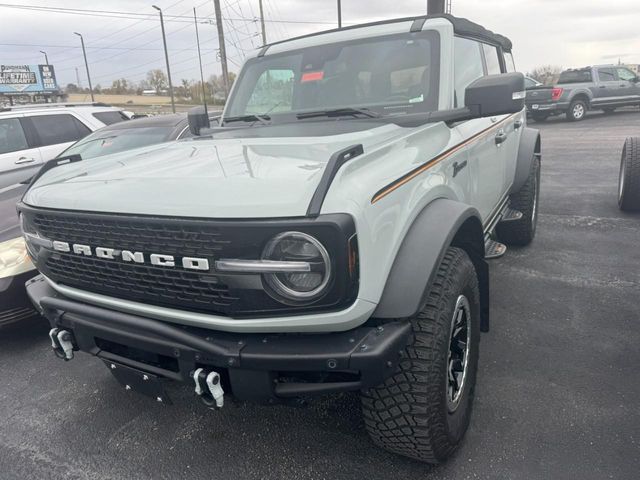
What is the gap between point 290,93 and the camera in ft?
10.7

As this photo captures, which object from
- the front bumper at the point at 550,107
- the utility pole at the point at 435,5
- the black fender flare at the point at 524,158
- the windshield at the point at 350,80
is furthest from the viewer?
the front bumper at the point at 550,107

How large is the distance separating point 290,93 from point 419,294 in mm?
1976

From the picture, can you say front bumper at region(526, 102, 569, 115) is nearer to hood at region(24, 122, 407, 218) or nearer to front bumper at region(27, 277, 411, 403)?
hood at region(24, 122, 407, 218)

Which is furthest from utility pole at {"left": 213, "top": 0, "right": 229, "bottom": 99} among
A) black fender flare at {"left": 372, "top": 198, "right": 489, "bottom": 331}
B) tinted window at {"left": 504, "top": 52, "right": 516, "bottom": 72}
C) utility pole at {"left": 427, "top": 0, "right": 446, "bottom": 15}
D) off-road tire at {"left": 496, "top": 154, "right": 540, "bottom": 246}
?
black fender flare at {"left": 372, "top": 198, "right": 489, "bottom": 331}

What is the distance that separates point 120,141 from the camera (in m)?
5.49

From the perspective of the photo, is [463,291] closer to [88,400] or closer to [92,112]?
[88,400]

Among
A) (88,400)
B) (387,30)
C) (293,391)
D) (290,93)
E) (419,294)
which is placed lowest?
(88,400)

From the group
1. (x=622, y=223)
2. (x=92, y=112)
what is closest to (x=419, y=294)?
(x=622, y=223)

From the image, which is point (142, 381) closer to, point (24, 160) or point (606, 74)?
point (24, 160)

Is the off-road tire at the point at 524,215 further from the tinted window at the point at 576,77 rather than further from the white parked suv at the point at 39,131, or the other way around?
the tinted window at the point at 576,77

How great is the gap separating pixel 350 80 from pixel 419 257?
157 centimetres

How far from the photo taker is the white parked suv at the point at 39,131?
707 centimetres

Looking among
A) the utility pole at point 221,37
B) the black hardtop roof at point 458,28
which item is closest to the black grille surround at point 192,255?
the black hardtop roof at point 458,28

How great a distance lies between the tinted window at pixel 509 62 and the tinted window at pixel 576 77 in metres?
14.4
